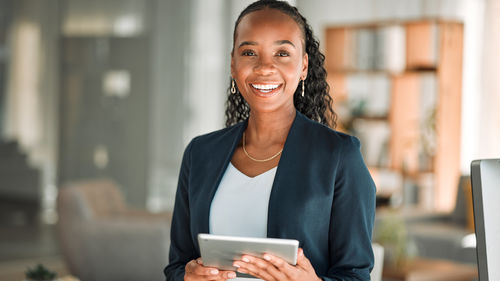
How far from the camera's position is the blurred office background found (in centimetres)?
566

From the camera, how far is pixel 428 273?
3.97 meters

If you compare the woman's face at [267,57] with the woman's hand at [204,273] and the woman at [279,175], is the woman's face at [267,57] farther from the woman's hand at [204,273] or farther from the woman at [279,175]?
the woman's hand at [204,273]

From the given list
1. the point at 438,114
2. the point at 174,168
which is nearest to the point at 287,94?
the point at 438,114

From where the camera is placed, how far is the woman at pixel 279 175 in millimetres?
1502

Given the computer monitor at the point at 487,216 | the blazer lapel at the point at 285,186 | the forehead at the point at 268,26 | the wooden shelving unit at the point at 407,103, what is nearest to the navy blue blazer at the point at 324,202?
the blazer lapel at the point at 285,186

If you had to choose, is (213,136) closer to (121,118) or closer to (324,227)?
(324,227)

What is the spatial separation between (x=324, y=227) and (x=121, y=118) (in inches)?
200

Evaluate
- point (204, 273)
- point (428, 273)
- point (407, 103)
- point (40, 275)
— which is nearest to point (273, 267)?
point (204, 273)

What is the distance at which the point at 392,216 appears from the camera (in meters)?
3.93

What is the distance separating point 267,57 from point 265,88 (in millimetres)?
69

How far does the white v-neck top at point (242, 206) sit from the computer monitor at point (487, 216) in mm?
562

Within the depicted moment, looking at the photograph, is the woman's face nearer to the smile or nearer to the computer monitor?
the smile

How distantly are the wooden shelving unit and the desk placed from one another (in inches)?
86.9

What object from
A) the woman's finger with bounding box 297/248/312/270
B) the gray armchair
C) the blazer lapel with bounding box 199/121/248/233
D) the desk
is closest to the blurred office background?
the gray armchair
